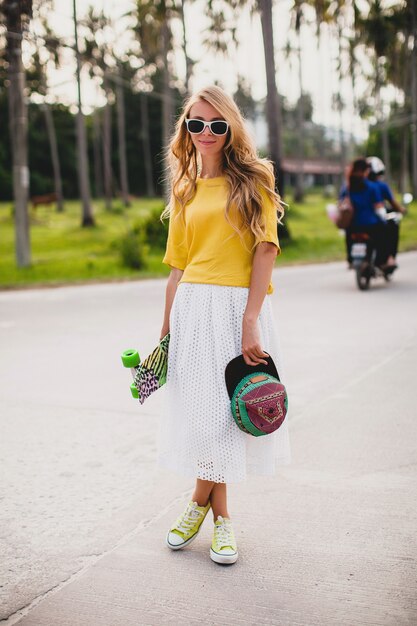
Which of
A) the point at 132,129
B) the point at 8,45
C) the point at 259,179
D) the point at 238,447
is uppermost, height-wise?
the point at 132,129

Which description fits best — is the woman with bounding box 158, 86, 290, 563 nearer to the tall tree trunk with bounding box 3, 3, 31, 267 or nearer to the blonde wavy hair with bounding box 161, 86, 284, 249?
the blonde wavy hair with bounding box 161, 86, 284, 249

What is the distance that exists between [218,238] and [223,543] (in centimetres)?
128

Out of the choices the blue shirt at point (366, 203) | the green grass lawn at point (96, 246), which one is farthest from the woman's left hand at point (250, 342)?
the green grass lawn at point (96, 246)

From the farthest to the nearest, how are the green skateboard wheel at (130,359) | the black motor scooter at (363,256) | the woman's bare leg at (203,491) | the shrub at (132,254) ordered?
the shrub at (132,254) → the black motor scooter at (363,256) → the woman's bare leg at (203,491) → the green skateboard wheel at (130,359)

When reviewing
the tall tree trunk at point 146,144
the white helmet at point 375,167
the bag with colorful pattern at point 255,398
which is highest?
the tall tree trunk at point 146,144

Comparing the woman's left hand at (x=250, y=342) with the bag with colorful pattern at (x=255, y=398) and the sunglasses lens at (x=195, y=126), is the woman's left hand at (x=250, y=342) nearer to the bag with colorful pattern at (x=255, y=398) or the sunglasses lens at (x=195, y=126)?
the bag with colorful pattern at (x=255, y=398)

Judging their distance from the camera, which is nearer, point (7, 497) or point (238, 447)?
point (238, 447)

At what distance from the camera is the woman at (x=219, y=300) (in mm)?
2941

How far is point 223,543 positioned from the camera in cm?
303

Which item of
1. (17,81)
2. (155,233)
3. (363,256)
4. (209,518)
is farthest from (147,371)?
(155,233)

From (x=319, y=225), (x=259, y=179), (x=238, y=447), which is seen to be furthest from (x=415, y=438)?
(x=319, y=225)

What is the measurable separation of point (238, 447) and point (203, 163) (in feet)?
3.98

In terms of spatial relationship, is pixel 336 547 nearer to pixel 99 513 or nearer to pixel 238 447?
pixel 238 447

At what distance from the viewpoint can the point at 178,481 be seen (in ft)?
12.8
